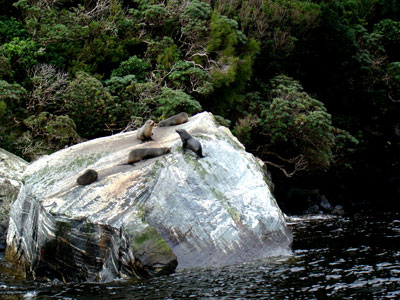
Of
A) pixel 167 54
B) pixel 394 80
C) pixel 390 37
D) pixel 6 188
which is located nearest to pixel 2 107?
pixel 6 188

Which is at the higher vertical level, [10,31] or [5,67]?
[10,31]

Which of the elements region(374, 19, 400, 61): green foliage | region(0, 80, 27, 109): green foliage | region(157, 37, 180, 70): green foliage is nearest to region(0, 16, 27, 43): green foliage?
region(0, 80, 27, 109): green foliage

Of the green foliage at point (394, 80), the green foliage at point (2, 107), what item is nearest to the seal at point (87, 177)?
the green foliage at point (2, 107)

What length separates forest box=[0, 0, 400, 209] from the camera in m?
19.2

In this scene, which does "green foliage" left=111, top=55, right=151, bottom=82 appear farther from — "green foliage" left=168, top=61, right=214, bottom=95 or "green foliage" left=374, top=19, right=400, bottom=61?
"green foliage" left=374, top=19, right=400, bottom=61

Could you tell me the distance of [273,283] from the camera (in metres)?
Result: 8.07

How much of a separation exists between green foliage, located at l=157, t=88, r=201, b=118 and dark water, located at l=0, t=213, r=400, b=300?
9336 millimetres

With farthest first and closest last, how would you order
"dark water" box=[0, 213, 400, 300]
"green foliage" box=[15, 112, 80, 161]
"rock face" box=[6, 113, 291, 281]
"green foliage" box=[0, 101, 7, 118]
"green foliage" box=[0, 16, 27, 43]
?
"green foliage" box=[0, 16, 27, 43], "green foliage" box=[15, 112, 80, 161], "green foliage" box=[0, 101, 7, 118], "rock face" box=[6, 113, 291, 281], "dark water" box=[0, 213, 400, 300]

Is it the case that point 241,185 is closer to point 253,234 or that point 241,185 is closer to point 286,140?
point 253,234

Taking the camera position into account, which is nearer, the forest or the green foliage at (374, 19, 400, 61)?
the forest

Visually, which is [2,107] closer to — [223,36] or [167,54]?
[167,54]

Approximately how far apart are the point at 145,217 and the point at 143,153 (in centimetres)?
179

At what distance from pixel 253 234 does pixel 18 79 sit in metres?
13.9

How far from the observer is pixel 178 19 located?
76.1ft
